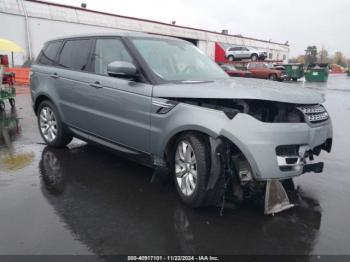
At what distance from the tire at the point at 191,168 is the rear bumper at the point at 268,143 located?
0.36 meters

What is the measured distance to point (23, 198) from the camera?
4.01 m

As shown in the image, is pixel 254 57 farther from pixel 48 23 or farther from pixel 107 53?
pixel 107 53

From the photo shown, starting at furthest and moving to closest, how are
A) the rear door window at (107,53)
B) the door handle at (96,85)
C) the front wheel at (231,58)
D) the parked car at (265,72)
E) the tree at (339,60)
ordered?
the tree at (339,60), the front wheel at (231,58), the parked car at (265,72), the door handle at (96,85), the rear door window at (107,53)

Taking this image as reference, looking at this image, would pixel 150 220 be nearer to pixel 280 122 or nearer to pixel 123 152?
pixel 123 152

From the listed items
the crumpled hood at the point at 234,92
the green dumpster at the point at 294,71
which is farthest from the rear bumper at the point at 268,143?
the green dumpster at the point at 294,71

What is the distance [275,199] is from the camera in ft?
12.3

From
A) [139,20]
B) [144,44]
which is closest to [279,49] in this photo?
[139,20]

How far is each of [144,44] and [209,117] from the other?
163 centimetres

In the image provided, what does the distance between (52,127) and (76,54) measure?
1415mm

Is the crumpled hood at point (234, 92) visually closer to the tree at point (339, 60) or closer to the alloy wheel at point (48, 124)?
the alloy wheel at point (48, 124)

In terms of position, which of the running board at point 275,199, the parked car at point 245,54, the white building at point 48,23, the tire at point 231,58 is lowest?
the running board at point 275,199

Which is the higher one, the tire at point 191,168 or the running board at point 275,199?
the tire at point 191,168

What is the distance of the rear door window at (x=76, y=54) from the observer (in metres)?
5.17

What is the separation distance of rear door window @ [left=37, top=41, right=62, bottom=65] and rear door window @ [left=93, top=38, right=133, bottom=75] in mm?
1227
